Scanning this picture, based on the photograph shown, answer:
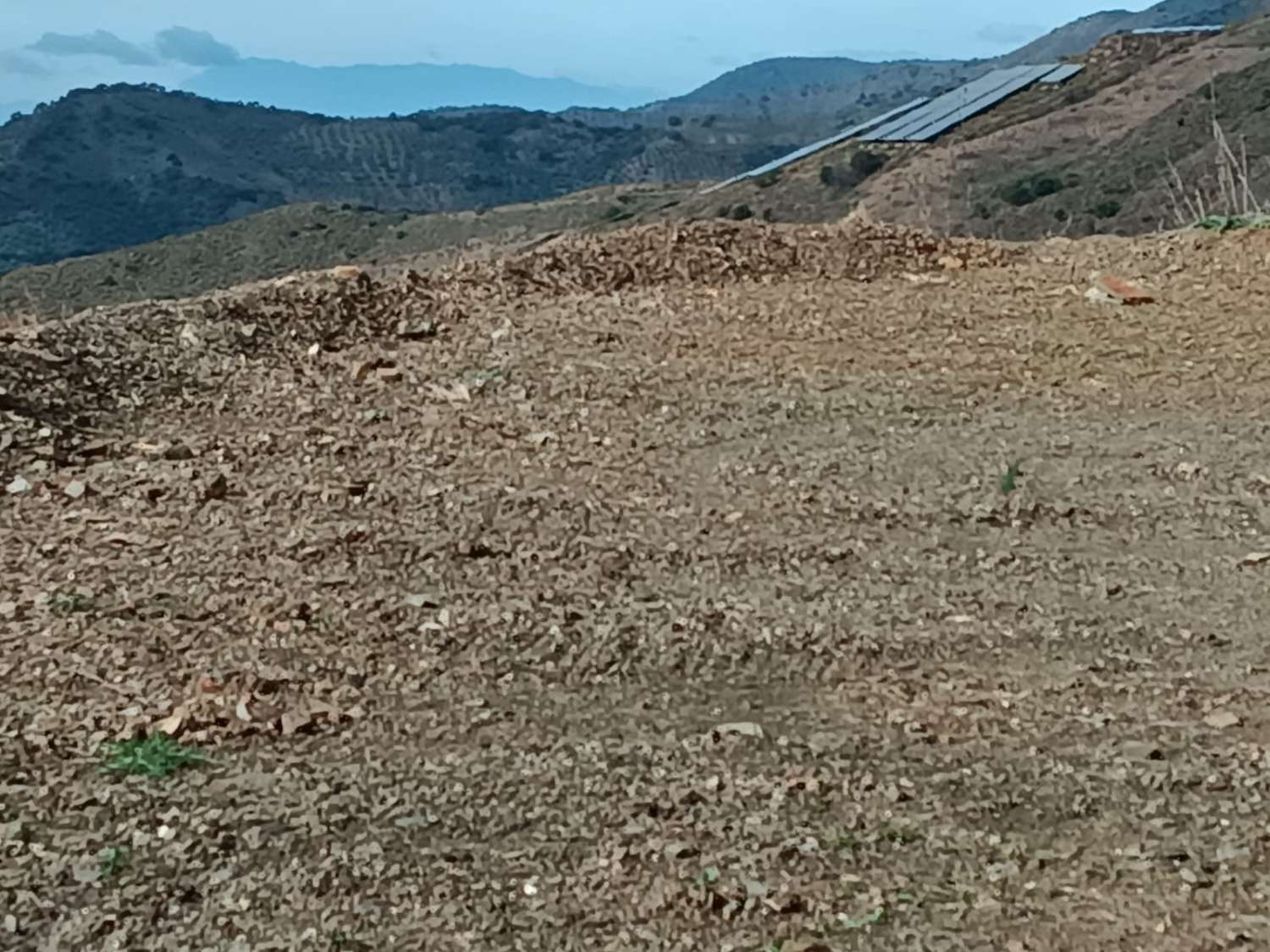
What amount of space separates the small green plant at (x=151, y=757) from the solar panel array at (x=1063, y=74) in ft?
108

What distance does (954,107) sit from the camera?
3203 cm

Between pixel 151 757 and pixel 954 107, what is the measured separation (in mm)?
30906

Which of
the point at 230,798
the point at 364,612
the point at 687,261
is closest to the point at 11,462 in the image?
the point at 364,612

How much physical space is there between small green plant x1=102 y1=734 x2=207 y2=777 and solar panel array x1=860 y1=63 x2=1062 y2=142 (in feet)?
90.4

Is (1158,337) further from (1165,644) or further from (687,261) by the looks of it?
(1165,644)

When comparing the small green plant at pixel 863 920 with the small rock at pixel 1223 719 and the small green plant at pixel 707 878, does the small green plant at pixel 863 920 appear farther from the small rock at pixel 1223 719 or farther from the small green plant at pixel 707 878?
the small rock at pixel 1223 719

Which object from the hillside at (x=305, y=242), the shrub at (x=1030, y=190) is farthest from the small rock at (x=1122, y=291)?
the shrub at (x=1030, y=190)

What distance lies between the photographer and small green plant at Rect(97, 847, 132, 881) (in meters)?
2.68

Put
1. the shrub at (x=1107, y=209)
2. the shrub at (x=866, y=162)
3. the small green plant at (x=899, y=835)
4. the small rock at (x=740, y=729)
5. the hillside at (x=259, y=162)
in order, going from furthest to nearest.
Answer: the hillside at (x=259, y=162), the shrub at (x=866, y=162), the shrub at (x=1107, y=209), the small rock at (x=740, y=729), the small green plant at (x=899, y=835)

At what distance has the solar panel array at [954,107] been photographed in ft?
97.6

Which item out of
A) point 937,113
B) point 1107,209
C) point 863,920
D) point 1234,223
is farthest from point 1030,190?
point 863,920

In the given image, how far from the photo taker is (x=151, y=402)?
5.10m

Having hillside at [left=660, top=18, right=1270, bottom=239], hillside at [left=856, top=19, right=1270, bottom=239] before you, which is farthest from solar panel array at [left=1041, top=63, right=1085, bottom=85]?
hillside at [left=856, top=19, right=1270, bottom=239]

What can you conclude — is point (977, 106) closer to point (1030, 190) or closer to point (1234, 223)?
point (1030, 190)
